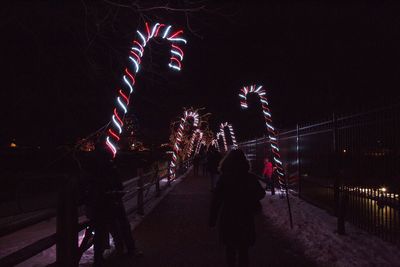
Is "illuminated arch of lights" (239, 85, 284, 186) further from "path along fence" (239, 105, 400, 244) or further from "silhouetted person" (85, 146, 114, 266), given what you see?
"silhouetted person" (85, 146, 114, 266)

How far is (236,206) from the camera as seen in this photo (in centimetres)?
567

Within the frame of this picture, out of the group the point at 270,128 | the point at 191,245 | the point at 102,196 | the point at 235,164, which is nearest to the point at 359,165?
the point at 191,245

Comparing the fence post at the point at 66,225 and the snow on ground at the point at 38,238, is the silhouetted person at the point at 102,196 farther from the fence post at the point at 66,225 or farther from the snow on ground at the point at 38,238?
the fence post at the point at 66,225

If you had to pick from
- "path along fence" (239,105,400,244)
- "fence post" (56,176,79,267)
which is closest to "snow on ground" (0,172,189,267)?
"fence post" (56,176,79,267)

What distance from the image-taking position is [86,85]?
22062 mm

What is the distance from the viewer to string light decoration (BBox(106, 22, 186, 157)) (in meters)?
7.87

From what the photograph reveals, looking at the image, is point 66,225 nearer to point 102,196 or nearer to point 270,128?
point 102,196

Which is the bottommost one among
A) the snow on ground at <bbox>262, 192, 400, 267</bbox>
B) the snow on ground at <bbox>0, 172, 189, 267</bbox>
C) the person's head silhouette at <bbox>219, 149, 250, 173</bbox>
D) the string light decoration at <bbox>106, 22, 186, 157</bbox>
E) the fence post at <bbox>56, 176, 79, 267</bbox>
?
the snow on ground at <bbox>0, 172, 189, 267</bbox>

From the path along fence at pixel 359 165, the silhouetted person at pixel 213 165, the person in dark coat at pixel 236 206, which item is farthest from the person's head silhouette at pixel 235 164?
the silhouetted person at pixel 213 165

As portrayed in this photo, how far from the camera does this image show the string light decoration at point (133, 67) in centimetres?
787

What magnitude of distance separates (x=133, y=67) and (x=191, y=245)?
143 inches

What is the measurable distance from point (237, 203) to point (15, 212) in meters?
12.2

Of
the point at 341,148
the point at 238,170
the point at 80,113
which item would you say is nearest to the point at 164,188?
the point at 80,113

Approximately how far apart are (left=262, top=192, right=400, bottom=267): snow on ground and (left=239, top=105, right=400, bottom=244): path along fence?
0.31 m
